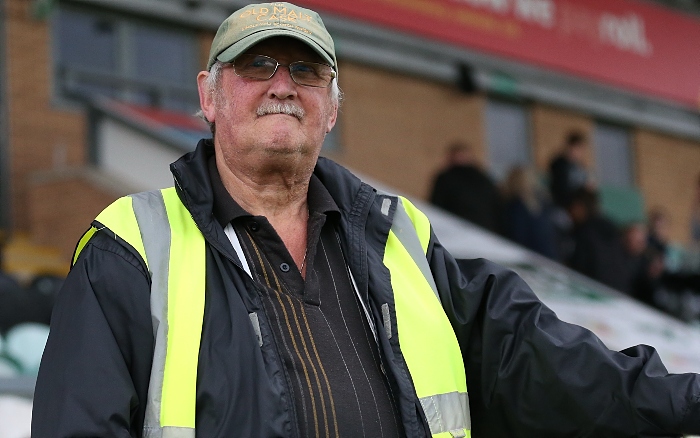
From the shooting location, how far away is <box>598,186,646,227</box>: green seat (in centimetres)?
1462

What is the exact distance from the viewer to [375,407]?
2471 millimetres

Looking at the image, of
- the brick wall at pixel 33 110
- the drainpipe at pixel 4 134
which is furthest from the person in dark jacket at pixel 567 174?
the drainpipe at pixel 4 134

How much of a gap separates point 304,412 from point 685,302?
8986 mm

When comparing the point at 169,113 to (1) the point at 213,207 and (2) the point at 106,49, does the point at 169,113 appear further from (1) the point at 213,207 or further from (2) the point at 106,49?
(1) the point at 213,207

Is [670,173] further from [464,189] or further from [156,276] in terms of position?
[156,276]

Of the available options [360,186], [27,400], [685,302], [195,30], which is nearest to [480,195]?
[685,302]

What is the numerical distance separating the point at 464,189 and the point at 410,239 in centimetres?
597

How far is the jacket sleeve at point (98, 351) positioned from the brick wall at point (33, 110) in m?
7.08

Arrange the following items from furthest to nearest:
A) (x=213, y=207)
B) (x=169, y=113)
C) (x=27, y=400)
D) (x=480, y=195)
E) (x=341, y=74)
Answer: (x=341, y=74) → (x=169, y=113) → (x=480, y=195) → (x=27, y=400) → (x=213, y=207)

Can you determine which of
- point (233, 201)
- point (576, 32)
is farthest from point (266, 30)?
point (576, 32)

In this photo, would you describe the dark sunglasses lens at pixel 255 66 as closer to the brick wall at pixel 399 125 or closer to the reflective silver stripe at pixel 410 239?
the reflective silver stripe at pixel 410 239

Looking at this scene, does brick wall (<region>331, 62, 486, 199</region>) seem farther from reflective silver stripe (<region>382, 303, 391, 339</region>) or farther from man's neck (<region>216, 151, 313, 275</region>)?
reflective silver stripe (<region>382, 303, 391, 339</region>)

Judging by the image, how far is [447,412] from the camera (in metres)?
2.52

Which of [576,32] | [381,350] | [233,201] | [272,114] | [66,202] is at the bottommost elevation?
[381,350]
